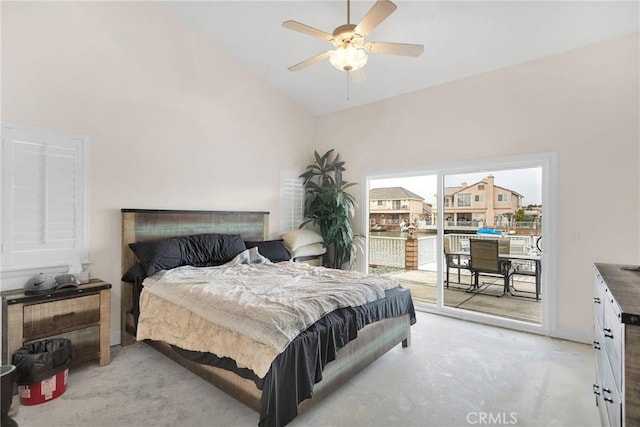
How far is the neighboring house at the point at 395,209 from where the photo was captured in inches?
182

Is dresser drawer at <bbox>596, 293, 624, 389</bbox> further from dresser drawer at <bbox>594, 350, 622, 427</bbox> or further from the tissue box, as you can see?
the tissue box

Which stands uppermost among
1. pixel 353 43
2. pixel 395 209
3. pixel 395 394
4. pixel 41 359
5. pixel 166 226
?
pixel 353 43

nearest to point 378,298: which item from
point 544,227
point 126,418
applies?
point 126,418

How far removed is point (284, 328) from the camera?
70.2 inches

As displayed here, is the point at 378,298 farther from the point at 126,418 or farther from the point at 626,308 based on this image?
the point at 126,418

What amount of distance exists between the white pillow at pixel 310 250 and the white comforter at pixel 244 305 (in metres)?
Answer: 1.23

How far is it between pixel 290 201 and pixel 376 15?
3.39 meters

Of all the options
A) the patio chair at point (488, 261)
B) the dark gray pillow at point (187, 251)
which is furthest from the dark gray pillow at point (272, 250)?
the patio chair at point (488, 261)

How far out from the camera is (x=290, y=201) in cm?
513

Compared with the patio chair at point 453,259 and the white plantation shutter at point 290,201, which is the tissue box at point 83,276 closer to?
the white plantation shutter at point 290,201

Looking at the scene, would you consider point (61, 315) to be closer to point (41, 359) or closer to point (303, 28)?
point (41, 359)

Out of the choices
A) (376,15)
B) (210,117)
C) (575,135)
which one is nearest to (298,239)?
(210,117)

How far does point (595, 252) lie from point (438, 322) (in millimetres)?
1796

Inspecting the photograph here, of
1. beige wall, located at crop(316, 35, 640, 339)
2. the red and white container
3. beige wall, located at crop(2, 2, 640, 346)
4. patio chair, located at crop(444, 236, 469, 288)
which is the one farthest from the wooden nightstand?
beige wall, located at crop(316, 35, 640, 339)
